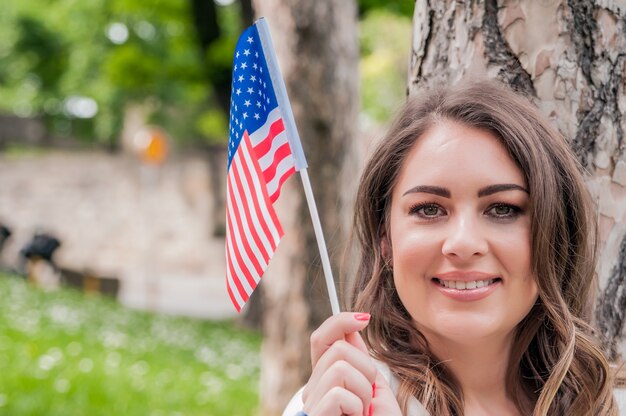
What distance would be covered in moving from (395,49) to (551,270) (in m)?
19.9

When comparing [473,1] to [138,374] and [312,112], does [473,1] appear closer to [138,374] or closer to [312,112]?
[312,112]

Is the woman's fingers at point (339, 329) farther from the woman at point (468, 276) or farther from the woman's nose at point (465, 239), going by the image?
the woman's nose at point (465, 239)

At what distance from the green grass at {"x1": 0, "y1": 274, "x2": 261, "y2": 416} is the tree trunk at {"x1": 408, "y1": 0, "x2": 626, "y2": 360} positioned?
4.01m

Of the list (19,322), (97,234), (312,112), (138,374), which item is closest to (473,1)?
(312,112)

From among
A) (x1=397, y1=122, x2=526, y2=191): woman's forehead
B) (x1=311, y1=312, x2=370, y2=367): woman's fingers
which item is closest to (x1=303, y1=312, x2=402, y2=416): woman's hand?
(x1=311, y1=312, x2=370, y2=367): woman's fingers

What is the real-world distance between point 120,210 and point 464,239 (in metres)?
22.0

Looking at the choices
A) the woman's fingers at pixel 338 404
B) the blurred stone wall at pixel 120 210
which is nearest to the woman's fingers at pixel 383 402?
the woman's fingers at pixel 338 404

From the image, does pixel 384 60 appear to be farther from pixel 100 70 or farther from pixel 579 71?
pixel 579 71

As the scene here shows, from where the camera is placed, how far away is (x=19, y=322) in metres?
8.98

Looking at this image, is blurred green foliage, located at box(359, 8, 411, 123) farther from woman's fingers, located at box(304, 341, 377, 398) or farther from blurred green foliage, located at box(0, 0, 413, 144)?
woman's fingers, located at box(304, 341, 377, 398)

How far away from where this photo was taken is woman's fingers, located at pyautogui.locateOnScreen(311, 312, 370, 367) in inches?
62.9

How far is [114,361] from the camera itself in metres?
7.67

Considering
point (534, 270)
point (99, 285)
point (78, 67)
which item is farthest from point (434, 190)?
point (78, 67)

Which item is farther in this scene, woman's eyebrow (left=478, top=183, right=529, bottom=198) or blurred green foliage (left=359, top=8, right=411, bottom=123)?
blurred green foliage (left=359, top=8, right=411, bottom=123)
